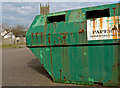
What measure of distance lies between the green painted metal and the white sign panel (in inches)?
4.2

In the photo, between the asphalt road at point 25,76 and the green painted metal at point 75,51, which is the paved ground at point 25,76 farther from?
the green painted metal at point 75,51

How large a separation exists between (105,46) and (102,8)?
1088mm

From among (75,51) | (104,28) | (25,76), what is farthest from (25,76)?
(104,28)

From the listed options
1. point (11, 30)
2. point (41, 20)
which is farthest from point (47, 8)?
point (41, 20)

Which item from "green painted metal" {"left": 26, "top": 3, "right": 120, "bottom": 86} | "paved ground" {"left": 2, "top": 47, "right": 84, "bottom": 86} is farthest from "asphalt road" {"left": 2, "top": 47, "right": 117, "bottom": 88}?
"green painted metal" {"left": 26, "top": 3, "right": 120, "bottom": 86}

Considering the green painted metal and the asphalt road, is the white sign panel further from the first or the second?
the asphalt road

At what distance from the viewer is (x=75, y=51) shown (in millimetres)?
2764

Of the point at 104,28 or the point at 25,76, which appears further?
the point at 25,76

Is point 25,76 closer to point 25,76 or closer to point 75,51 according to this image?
point 25,76

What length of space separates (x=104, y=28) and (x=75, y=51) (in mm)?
994

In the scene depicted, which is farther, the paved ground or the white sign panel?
the paved ground

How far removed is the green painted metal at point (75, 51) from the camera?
2.55 meters

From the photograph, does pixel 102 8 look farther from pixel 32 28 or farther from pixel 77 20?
pixel 32 28

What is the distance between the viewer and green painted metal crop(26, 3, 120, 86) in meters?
2.55
